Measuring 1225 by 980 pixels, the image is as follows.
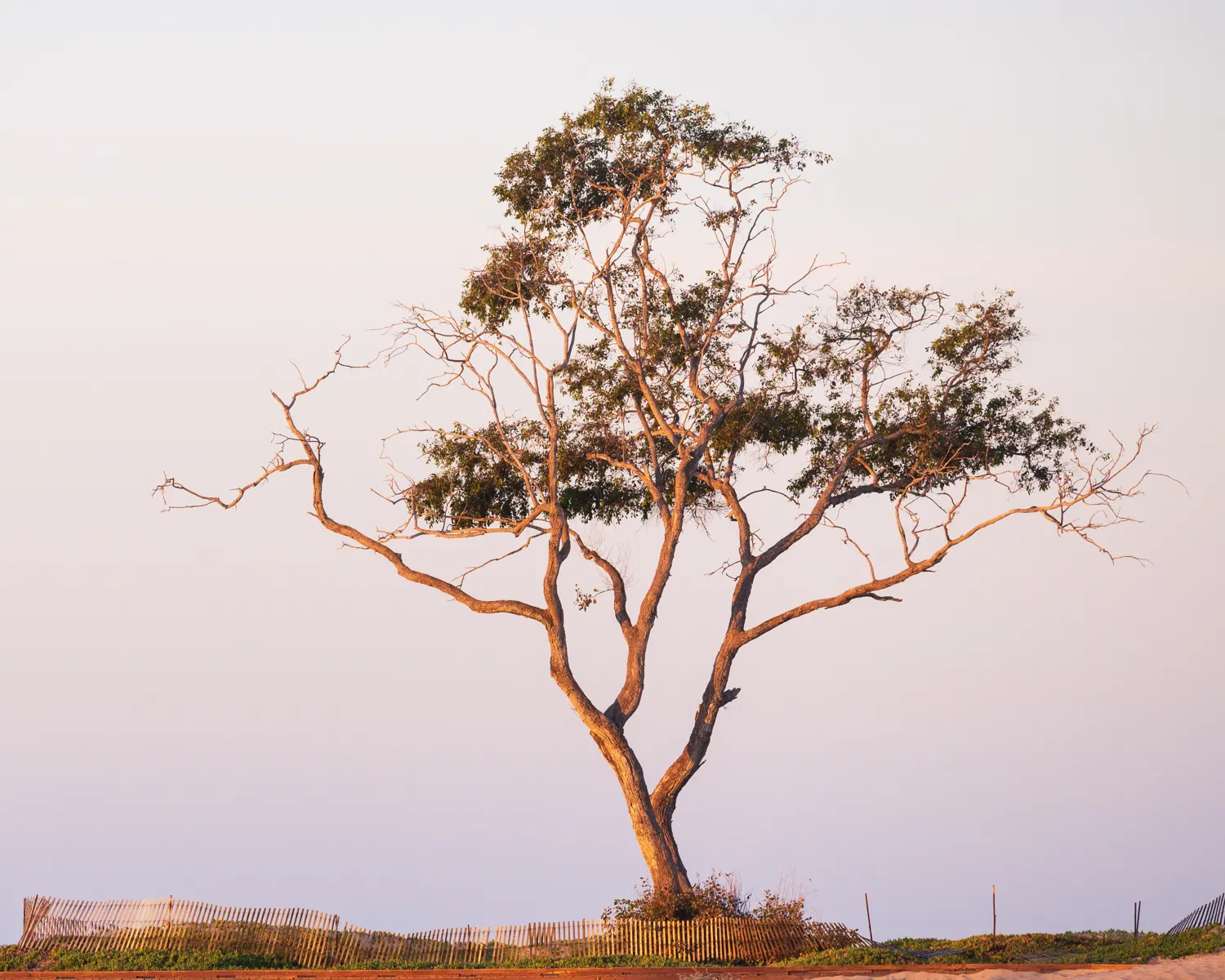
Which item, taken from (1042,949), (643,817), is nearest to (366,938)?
(643,817)

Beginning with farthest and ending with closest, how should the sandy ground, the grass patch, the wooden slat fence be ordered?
the wooden slat fence
the grass patch
the sandy ground

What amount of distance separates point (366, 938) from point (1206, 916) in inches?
522

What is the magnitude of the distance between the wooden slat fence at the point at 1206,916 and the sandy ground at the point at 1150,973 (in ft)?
9.45

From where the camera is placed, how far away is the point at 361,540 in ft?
88.0

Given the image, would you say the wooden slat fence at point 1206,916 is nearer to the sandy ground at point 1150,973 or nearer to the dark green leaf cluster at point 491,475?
the sandy ground at point 1150,973

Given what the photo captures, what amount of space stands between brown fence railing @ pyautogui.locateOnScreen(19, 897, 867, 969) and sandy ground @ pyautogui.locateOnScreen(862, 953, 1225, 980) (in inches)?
122

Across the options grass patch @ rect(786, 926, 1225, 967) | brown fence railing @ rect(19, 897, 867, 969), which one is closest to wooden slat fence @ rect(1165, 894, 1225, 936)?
grass patch @ rect(786, 926, 1225, 967)

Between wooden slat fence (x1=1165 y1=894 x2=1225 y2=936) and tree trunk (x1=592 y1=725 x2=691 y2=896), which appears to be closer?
wooden slat fence (x1=1165 y1=894 x2=1225 y2=936)

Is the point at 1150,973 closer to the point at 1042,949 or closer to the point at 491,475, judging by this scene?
the point at 1042,949

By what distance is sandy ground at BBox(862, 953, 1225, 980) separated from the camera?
57.4ft

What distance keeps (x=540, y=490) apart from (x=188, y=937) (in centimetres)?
1027

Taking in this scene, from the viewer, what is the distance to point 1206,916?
2278 cm

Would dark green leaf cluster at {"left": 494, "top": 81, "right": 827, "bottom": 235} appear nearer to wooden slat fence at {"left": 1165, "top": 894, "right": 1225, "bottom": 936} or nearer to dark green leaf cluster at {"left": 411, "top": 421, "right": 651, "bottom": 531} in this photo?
dark green leaf cluster at {"left": 411, "top": 421, "right": 651, "bottom": 531}

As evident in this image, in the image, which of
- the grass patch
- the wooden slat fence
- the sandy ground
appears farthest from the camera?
the wooden slat fence
